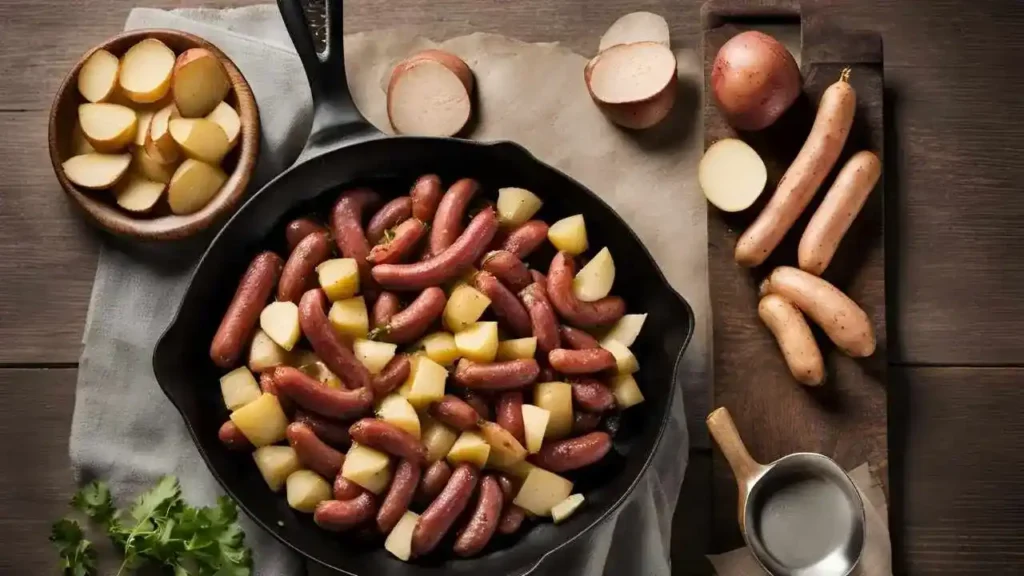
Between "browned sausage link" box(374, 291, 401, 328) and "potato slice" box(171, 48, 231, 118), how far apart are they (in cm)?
59

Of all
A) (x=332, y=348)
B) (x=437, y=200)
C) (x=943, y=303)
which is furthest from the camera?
(x=943, y=303)

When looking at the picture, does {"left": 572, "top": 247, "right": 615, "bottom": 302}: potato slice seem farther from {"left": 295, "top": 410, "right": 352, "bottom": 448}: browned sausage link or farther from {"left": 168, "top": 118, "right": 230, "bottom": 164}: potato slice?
{"left": 168, "top": 118, "right": 230, "bottom": 164}: potato slice

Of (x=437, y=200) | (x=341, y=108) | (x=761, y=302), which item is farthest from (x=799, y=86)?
(x=341, y=108)

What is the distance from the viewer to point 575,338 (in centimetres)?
217

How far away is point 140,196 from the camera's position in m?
2.28

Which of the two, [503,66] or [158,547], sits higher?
[503,66]

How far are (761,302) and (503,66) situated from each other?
805mm

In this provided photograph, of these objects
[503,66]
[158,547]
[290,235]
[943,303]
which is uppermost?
[503,66]

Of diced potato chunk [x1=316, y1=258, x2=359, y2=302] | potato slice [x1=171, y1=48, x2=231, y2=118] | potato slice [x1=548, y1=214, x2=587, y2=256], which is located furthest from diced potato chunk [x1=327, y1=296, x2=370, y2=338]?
potato slice [x1=171, y1=48, x2=231, y2=118]

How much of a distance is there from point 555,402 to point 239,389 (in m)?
0.65

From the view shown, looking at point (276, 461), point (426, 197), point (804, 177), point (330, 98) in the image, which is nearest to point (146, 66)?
point (330, 98)

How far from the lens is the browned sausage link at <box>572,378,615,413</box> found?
2127mm

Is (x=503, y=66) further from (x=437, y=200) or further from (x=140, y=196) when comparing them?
(x=140, y=196)

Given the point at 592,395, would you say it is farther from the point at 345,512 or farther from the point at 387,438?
the point at 345,512
